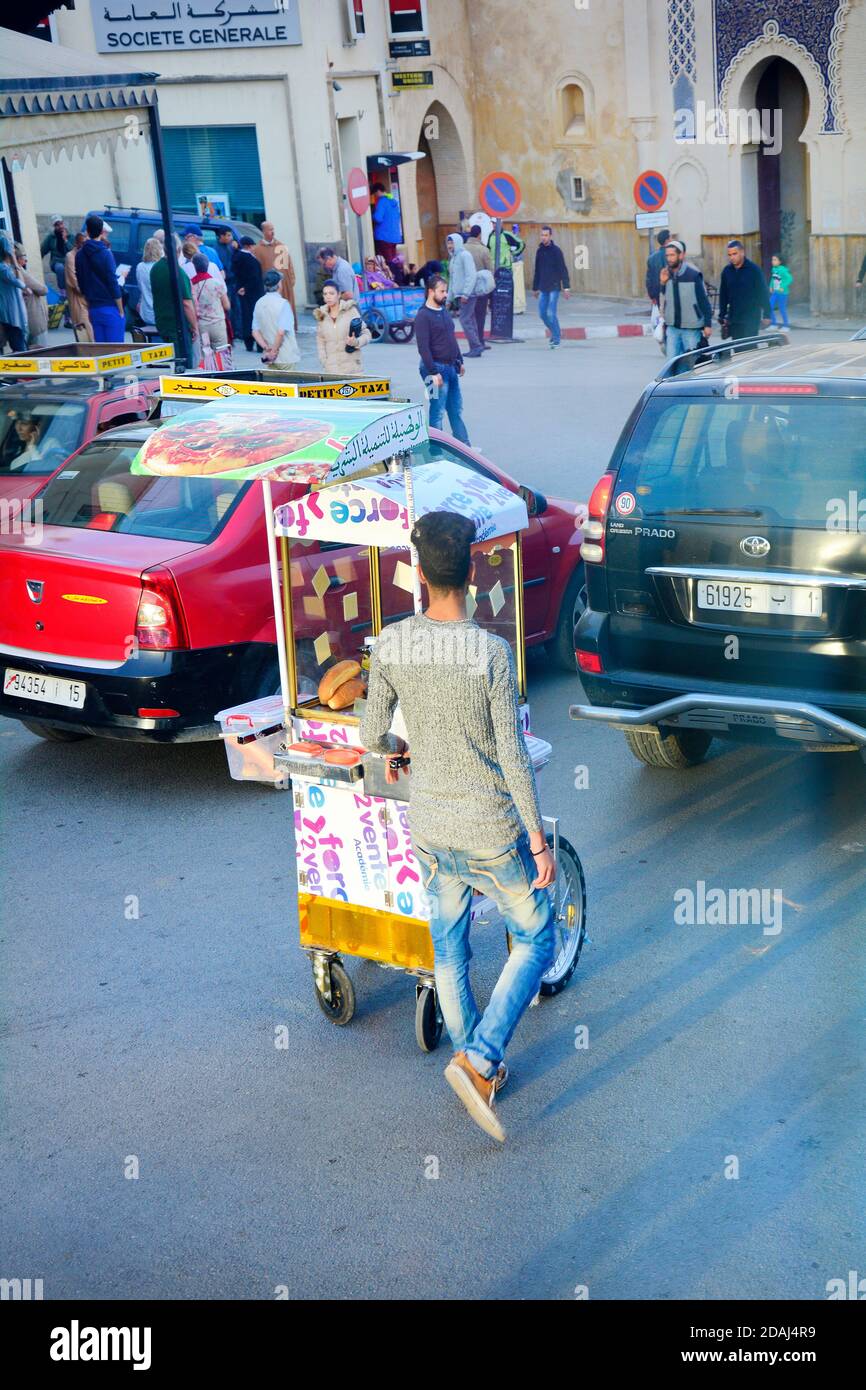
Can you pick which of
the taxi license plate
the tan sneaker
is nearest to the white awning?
the taxi license plate

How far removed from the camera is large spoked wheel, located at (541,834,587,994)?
545cm

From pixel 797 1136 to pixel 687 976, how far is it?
1.04 meters

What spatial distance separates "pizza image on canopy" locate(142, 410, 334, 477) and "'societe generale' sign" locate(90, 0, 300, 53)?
2516 centimetres

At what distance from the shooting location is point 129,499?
7695 mm

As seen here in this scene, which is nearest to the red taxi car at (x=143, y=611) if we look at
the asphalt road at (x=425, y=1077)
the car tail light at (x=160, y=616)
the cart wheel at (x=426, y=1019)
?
the car tail light at (x=160, y=616)

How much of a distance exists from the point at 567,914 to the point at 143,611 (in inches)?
101

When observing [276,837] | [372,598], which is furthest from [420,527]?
[276,837]

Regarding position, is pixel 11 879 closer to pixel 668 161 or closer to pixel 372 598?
pixel 372 598

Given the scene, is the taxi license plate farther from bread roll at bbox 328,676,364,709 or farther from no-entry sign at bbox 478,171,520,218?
no-entry sign at bbox 478,171,520,218

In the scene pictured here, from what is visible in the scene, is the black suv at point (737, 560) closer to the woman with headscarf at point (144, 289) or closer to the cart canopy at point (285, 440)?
the cart canopy at point (285, 440)

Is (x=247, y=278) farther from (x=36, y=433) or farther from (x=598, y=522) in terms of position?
(x=598, y=522)

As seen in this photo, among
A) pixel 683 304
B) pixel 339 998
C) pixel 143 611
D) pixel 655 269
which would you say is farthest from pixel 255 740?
pixel 655 269

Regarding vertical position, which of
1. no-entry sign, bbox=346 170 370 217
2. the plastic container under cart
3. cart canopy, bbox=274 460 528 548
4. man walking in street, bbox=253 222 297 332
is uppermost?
no-entry sign, bbox=346 170 370 217
